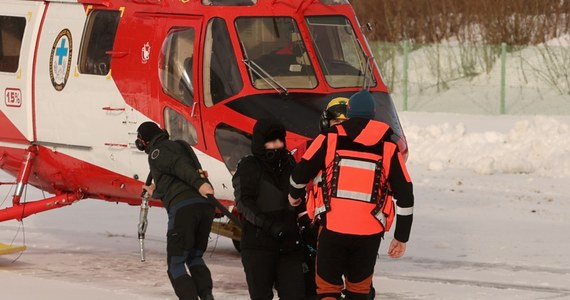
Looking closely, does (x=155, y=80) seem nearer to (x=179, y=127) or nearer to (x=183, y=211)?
(x=179, y=127)

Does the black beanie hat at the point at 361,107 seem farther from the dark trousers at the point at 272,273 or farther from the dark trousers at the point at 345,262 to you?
the dark trousers at the point at 272,273

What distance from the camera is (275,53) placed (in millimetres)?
13273

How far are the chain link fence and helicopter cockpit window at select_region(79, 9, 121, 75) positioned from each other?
17.1 meters

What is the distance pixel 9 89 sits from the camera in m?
14.8

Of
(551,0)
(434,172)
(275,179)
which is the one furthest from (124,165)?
(551,0)

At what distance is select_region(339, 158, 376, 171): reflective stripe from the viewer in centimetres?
1016

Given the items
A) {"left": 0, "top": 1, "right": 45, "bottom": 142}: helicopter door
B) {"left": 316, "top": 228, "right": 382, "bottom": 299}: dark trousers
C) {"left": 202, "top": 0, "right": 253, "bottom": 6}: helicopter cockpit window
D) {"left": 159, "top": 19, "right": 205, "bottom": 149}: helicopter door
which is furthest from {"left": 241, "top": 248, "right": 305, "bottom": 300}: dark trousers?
{"left": 0, "top": 1, "right": 45, "bottom": 142}: helicopter door

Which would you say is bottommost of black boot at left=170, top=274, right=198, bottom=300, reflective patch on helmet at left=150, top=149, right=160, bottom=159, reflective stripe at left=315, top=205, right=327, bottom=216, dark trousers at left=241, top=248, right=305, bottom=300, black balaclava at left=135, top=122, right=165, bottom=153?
black boot at left=170, top=274, right=198, bottom=300

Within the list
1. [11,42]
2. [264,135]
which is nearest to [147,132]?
[264,135]

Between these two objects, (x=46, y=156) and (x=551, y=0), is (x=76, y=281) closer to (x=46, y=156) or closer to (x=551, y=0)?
(x=46, y=156)

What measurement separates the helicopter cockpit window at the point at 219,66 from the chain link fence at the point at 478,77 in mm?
17609

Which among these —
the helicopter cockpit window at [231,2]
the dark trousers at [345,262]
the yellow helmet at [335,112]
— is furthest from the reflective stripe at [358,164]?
the helicopter cockpit window at [231,2]

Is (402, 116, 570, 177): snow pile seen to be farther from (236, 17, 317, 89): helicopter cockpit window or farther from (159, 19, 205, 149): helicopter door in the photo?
(159, 19, 205, 149): helicopter door

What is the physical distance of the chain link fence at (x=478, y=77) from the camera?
3042 cm
